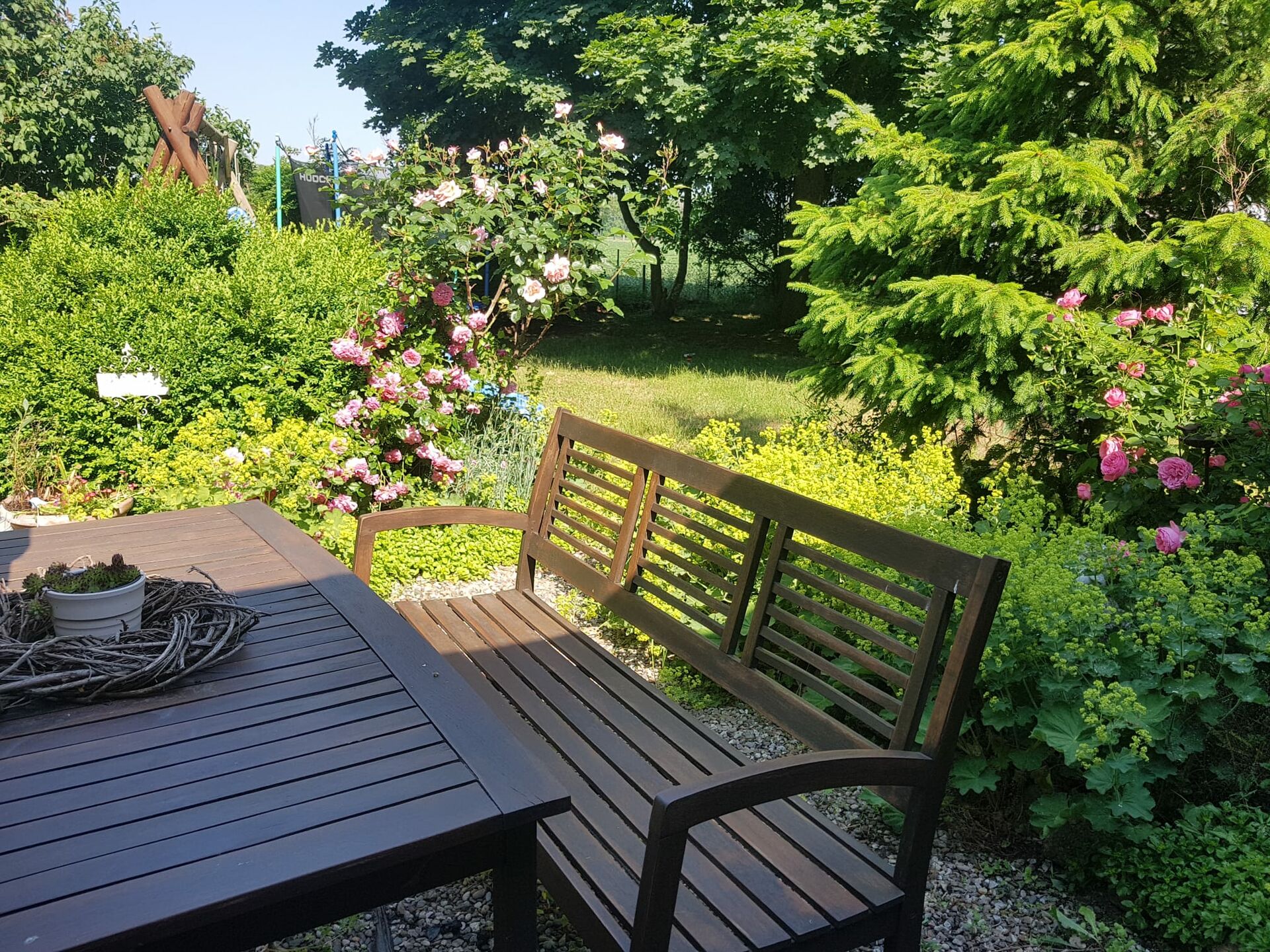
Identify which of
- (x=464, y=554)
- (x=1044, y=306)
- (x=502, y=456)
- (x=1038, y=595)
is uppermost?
(x=1044, y=306)

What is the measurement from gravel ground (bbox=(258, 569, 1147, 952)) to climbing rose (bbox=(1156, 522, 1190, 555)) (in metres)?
1.11

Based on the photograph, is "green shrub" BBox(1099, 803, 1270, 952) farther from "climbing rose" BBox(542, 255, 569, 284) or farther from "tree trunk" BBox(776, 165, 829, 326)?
"tree trunk" BBox(776, 165, 829, 326)

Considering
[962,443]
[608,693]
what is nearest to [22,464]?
[608,693]

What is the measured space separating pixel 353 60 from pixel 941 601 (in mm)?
19036

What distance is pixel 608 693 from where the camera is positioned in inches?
105

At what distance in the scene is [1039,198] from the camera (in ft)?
14.1

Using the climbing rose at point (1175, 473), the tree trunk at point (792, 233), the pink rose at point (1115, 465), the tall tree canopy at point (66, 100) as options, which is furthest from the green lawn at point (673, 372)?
the tall tree canopy at point (66, 100)

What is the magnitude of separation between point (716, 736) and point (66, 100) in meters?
20.0

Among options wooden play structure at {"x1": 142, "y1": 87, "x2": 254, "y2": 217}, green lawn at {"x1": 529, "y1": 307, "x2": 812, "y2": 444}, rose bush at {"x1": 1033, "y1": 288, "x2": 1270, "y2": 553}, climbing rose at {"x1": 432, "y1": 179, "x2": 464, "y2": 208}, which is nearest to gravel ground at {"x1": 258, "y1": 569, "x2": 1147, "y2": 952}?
rose bush at {"x1": 1033, "y1": 288, "x2": 1270, "y2": 553}

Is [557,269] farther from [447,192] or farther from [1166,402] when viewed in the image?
[1166,402]

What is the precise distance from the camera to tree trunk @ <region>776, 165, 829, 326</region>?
13.7 meters

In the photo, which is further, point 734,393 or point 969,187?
point 734,393

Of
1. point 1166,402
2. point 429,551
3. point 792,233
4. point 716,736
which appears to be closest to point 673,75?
point 792,233

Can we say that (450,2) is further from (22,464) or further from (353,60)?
(22,464)
